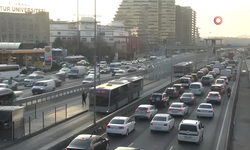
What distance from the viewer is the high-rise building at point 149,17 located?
183312 millimetres

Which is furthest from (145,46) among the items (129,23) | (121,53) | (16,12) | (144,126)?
(144,126)

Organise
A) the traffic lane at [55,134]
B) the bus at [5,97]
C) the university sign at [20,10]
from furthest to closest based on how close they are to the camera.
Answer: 1. the university sign at [20,10]
2. the bus at [5,97]
3. the traffic lane at [55,134]

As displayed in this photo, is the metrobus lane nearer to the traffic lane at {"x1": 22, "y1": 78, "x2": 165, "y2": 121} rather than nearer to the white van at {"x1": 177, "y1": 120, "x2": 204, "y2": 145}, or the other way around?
the white van at {"x1": 177, "y1": 120, "x2": 204, "y2": 145}

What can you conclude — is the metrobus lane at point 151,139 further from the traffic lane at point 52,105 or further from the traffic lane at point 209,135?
A: the traffic lane at point 52,105

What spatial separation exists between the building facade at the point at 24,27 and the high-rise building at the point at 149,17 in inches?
3316

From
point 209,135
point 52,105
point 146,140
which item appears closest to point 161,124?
point 146,140

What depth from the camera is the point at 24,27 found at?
9581 cm

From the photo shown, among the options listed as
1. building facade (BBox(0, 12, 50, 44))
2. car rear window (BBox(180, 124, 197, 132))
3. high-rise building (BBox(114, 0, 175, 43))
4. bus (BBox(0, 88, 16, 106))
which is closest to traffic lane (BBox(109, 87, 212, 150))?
car rear window (BBox(180, 124, 197, 132))

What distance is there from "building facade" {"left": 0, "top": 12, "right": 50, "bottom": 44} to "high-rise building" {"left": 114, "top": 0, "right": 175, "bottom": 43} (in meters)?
84.2

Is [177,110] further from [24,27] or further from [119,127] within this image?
[24,27]

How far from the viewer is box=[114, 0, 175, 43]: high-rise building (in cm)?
18331

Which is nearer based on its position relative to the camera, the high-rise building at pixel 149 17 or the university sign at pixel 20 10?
the university sign at pixel 20 10

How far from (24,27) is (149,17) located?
101453mm

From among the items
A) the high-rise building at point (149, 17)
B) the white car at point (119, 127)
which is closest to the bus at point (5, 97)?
the white car at point (119, 127)
